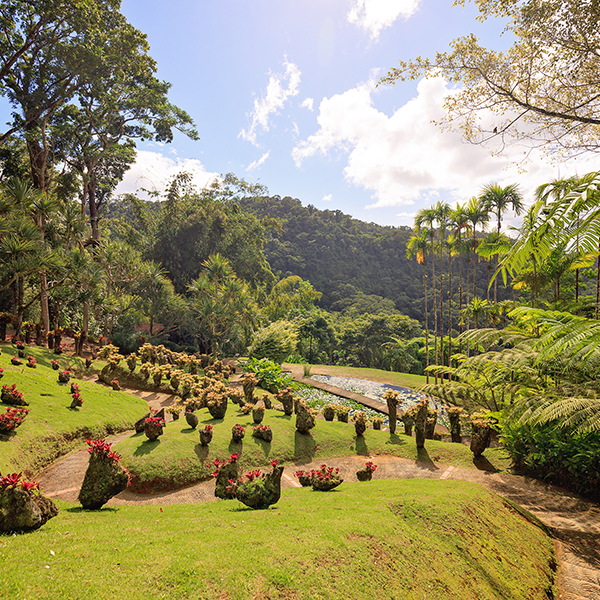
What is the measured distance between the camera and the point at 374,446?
10.2m

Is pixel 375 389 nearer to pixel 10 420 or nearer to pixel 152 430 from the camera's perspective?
pixel 152 430

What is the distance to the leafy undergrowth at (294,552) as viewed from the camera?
108 inches

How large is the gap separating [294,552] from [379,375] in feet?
71.8

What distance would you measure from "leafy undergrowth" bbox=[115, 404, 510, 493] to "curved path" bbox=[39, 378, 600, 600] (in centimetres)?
31

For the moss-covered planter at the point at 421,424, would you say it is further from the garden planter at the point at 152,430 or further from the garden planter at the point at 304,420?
the garden planter at the point at 152,430

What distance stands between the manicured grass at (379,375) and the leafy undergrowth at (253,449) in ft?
36.8

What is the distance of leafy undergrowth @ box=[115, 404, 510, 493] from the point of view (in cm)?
761

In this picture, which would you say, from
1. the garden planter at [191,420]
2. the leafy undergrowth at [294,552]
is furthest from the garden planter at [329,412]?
the leafy undergrowth at [294,552]

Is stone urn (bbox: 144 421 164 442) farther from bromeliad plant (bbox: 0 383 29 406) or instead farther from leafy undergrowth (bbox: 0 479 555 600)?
bromeliad plant (bbox: 0 383 29 406)

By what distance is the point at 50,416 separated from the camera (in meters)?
8.83

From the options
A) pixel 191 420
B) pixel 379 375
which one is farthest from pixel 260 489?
pixel 379 375

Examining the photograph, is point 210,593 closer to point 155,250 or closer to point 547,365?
point 547,365

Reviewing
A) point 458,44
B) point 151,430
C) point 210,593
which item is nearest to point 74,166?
point 151,430

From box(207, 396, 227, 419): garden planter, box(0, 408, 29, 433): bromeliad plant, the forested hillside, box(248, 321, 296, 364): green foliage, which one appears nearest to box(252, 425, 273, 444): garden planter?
box(207, 396, 227, 419): garden planter
